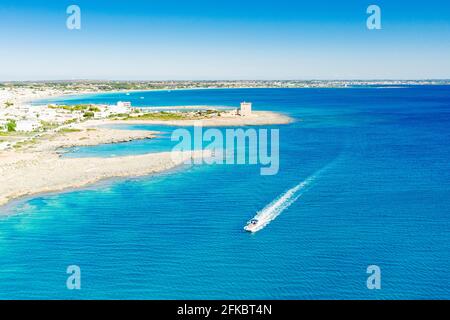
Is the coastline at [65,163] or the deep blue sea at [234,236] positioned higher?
the coastline at [65,163]

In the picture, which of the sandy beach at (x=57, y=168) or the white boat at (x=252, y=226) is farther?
the sandy beach at (x=57, y=168)

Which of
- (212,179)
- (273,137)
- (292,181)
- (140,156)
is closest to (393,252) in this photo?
(292,181)

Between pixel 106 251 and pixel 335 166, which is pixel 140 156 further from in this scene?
pixel 106 251

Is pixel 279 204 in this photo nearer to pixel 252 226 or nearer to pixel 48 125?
pixel 252 226

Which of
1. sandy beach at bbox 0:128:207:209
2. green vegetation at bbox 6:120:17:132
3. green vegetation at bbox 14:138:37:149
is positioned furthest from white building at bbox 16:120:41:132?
sandy beach at bbox 0:128:207:209

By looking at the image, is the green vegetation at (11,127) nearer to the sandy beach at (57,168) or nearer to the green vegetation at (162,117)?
the sandy beach at (57,168)

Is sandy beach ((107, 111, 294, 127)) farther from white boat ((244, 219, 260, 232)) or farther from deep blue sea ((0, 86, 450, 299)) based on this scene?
white boat ((244, 219, 260, 232))

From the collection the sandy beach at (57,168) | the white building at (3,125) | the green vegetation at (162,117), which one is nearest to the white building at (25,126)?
the white building at (3,125)
